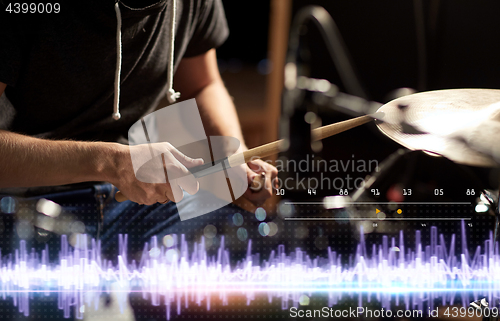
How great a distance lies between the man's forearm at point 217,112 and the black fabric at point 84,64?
0.32ft

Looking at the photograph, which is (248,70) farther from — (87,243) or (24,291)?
(24,291)

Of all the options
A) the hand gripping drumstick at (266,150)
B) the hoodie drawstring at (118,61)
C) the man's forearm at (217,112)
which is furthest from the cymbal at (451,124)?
the hoodie drawstring at (118,61)

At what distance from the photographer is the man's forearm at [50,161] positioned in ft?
1.70

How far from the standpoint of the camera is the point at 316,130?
0.51 m

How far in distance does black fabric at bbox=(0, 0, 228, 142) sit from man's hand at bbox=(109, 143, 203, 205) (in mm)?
165

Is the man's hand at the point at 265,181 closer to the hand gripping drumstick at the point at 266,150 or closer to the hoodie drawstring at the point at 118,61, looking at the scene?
the hand gripping drumstick at the point at 266,150

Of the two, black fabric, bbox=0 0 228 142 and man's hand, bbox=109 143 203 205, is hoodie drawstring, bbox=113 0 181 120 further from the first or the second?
man's hand, bbox=109 143 203 205

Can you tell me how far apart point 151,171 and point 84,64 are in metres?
0.24

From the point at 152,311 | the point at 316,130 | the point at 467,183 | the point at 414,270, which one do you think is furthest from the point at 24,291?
the point at 467,183

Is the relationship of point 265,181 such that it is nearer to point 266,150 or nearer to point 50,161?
point 266,150

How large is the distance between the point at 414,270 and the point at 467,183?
11.2 inches

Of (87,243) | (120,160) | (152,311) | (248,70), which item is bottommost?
(152,311)

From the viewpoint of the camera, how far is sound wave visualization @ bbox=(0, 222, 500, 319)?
632mm

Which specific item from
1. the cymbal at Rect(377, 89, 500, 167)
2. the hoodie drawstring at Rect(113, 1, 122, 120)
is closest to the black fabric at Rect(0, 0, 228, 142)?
the hoodie drawstring at Rect(113, 1, 122, 120)
